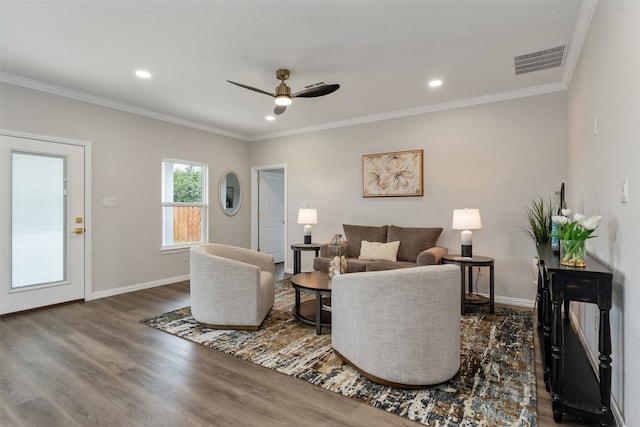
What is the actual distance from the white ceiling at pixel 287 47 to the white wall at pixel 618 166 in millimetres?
542

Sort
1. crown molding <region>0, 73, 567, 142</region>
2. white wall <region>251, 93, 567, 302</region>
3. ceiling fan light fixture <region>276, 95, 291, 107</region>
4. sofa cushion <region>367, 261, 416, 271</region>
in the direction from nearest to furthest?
ceiling fan light fixture <region>276, 95, 291, 107</region>, crown molding <region>0, 73, 567, 142</region>, white wall <region>251, 93, 567, 302</region>, sofa cushion <region>367, 261, 416, 271</region>

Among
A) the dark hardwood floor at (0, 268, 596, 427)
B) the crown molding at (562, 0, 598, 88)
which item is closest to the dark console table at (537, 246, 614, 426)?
the dark hardwood floor at (0, 268, 596, 427)

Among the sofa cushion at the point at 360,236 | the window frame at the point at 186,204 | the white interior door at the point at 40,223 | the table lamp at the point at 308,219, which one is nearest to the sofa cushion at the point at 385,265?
the sofa cushion at the point at 360,236

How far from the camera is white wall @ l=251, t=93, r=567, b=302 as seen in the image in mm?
3914

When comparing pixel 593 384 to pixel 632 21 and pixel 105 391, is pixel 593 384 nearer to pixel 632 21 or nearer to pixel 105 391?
pixel 632 21

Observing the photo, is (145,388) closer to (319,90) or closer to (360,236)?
(319,90)

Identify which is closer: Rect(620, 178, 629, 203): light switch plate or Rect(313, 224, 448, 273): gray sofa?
Rect(620, 178, 629, 203): light switch plate

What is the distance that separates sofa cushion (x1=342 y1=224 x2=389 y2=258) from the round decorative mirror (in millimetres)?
2489

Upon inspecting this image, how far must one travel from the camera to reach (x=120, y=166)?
4613 millimetres

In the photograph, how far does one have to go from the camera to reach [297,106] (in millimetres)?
4605

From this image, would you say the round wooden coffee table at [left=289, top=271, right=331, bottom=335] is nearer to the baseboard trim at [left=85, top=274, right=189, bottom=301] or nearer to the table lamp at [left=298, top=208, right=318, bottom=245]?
the table lamp at [left=298, top=208, right=318, bottom=245]

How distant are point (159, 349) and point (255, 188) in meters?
4.18

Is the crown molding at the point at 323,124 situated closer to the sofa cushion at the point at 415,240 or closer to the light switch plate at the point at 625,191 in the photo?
the sofa cushion at the point at 415,240

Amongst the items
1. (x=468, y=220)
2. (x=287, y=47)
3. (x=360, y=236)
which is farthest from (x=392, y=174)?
(x=287, y=47)
